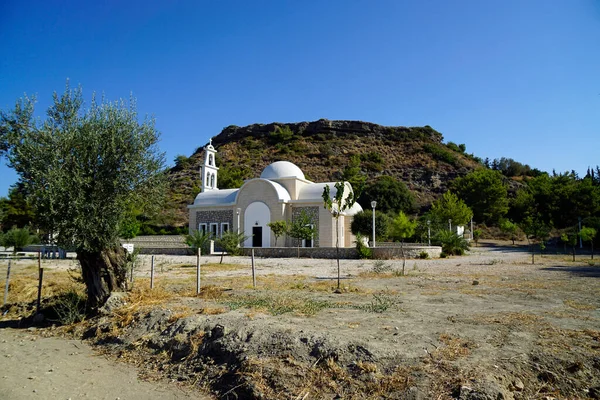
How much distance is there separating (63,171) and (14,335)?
3.48m

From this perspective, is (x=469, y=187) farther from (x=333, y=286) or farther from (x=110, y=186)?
(x=110, y=186)

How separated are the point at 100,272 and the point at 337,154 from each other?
86.0m

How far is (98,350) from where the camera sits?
7309 mm

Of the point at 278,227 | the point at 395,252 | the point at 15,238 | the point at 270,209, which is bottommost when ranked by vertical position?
the point at 395,252

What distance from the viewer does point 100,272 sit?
9047 mm

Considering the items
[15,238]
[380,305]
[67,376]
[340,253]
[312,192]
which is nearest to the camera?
[67,376]

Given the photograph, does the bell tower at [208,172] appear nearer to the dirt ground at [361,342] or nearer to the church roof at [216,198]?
the church roof at [216,198]

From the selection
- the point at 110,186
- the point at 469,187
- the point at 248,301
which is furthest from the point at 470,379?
the point at 469,187

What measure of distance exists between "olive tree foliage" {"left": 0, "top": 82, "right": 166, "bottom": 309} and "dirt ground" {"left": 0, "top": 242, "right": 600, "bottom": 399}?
1.14m

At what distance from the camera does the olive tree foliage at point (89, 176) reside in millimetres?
8062

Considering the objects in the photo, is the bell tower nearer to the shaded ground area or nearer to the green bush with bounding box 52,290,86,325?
the green bush with bounding box 52,290,86,325

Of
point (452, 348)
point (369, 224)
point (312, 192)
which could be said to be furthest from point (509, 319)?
point (312, 192)

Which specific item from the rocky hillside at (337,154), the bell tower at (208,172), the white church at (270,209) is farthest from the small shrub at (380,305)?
the rocky hillside at (337,154)

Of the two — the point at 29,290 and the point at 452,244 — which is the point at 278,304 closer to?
the point at 29,290
